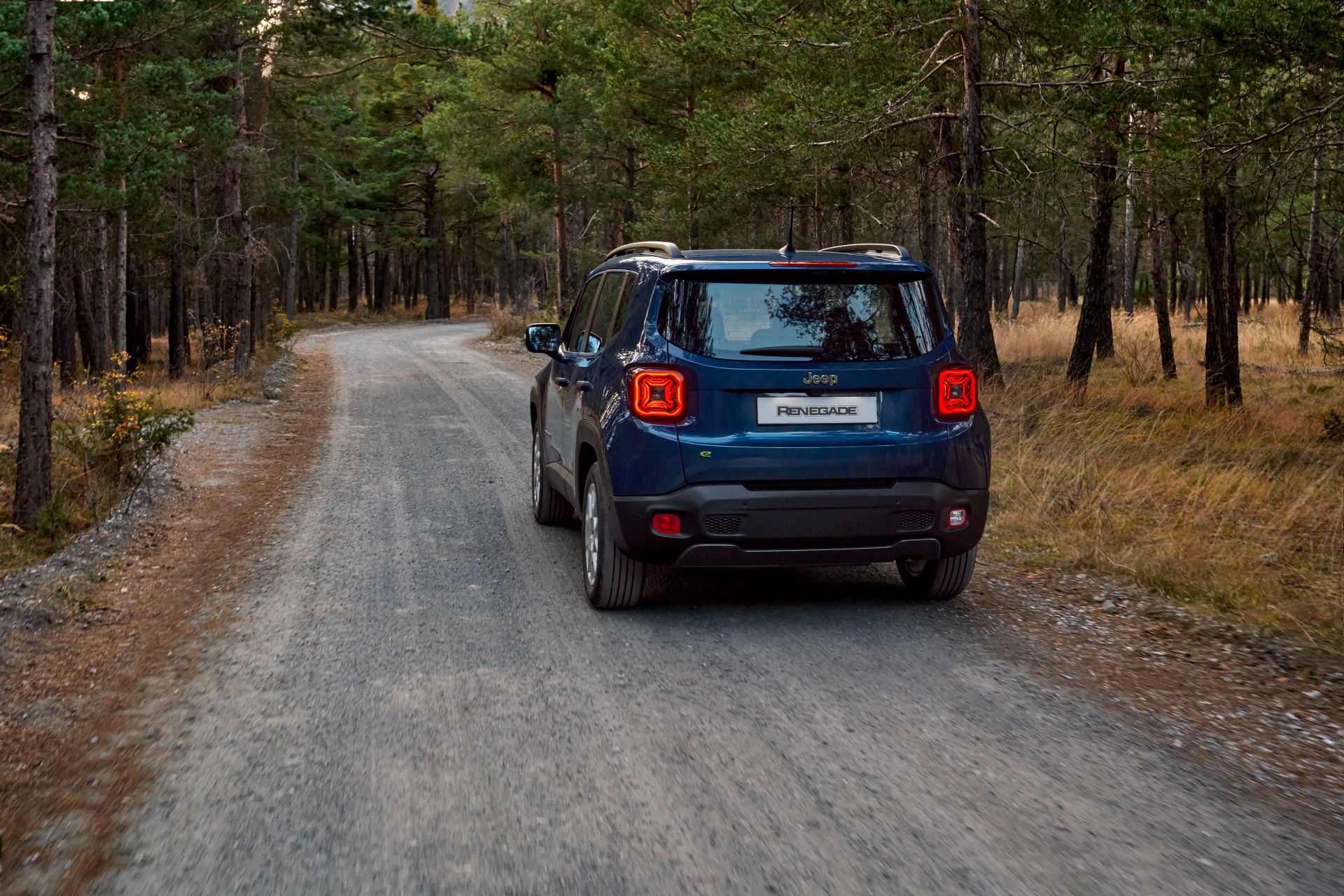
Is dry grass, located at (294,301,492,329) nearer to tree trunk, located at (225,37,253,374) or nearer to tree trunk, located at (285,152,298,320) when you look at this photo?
tree trunk, located at (285,152,298,320)

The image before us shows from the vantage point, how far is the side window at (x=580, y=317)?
7.27 m

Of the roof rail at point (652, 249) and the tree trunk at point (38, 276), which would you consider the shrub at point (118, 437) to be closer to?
the tree trunk at point (38, 276)

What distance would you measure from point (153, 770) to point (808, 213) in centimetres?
2901

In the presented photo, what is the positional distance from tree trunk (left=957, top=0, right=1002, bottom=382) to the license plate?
9908 mm

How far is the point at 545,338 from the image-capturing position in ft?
25.3

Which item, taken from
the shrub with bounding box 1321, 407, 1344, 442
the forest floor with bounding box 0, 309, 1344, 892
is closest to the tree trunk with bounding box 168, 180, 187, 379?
the forest floor with bounding box 0, 309, 1344, 892

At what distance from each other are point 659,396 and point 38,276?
6775 mm

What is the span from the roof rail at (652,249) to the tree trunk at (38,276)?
5318 millimetres

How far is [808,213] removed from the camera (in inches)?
1231

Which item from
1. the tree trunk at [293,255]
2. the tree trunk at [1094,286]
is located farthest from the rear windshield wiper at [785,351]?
the tree trunk at [293,255]

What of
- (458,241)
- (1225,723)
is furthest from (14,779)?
(458,241)

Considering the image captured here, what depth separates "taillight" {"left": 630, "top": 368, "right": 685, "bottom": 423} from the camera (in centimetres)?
543

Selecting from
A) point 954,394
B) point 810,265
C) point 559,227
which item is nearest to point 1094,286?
point 954,394

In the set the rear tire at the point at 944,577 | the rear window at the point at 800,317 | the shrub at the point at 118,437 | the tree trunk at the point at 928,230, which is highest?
the tree trunk at the point at 928,230
